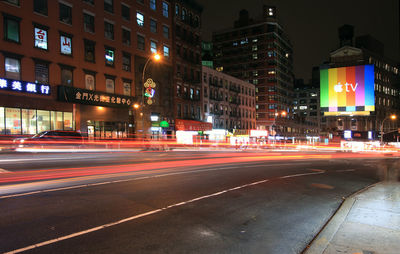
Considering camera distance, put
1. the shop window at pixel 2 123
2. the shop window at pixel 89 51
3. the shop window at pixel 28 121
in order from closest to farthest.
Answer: the shop window at pixel 2 123 → the shop window at pixel 28 121 → the shop window at pixel 89 51

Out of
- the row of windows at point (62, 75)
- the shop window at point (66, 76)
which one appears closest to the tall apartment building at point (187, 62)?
the row of windows at point (62, 75)

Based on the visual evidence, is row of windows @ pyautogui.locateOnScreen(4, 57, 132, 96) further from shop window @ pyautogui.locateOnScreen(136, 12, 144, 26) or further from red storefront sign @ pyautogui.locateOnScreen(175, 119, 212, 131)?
red storefront sign @ pyautogui.locateOnScreen(175, 119, 212, 131)

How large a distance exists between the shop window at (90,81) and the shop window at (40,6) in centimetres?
712

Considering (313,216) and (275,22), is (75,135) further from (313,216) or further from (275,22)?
(275,22)

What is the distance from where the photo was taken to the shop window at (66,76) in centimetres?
2750

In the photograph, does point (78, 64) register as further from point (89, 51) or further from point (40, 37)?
point (40, 37)

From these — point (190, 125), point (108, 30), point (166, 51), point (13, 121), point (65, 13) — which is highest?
point (65, 13)

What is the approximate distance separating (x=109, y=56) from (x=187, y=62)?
51.7 ft

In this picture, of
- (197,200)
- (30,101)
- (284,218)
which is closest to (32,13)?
(30,101)

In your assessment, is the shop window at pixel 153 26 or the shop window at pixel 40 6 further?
the shop window at pixel 153 26

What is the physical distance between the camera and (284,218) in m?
6.65

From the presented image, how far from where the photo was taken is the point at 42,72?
84.8ft

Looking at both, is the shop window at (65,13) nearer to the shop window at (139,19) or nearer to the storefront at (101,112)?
the storefront at (101,112)

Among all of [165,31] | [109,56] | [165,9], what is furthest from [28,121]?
[165,9]
